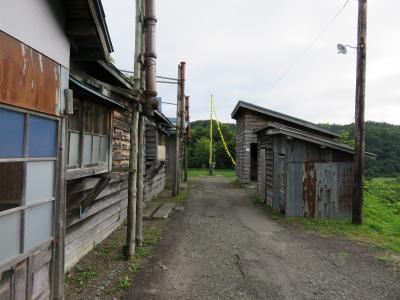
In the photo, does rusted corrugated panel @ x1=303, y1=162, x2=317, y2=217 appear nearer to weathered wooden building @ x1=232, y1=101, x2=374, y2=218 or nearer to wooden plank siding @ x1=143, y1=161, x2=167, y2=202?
weathered wooden building @ x1=232, y1=101, x2=374, y2=218

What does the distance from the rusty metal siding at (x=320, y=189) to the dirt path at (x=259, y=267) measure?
156 centimetres

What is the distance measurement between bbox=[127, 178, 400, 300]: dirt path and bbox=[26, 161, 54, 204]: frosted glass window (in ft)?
6.51

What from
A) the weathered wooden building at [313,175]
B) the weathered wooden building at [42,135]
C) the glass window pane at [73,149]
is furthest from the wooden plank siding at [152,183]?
the weathered wooden building at [42,135]

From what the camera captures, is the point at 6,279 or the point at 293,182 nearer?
the point at 6,279

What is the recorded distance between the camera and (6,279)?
114 inches

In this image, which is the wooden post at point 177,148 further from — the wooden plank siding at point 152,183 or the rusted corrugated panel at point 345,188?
the rusted corrugated panel at point 345,188

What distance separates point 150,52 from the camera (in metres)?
6.60

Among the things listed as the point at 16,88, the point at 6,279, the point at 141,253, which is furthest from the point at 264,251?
the point at 16,88

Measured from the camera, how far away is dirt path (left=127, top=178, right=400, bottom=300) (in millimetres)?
4758

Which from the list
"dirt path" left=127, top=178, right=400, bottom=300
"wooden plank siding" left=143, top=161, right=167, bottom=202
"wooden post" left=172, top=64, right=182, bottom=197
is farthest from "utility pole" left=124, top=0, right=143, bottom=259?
"wooden post" left=172, top=64, right=182, bottom=197

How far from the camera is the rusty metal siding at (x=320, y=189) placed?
33.3ft

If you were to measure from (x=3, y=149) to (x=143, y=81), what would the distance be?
4161 mm

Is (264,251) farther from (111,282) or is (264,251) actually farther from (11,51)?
(11,51)

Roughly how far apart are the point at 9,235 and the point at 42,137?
3.40ft
